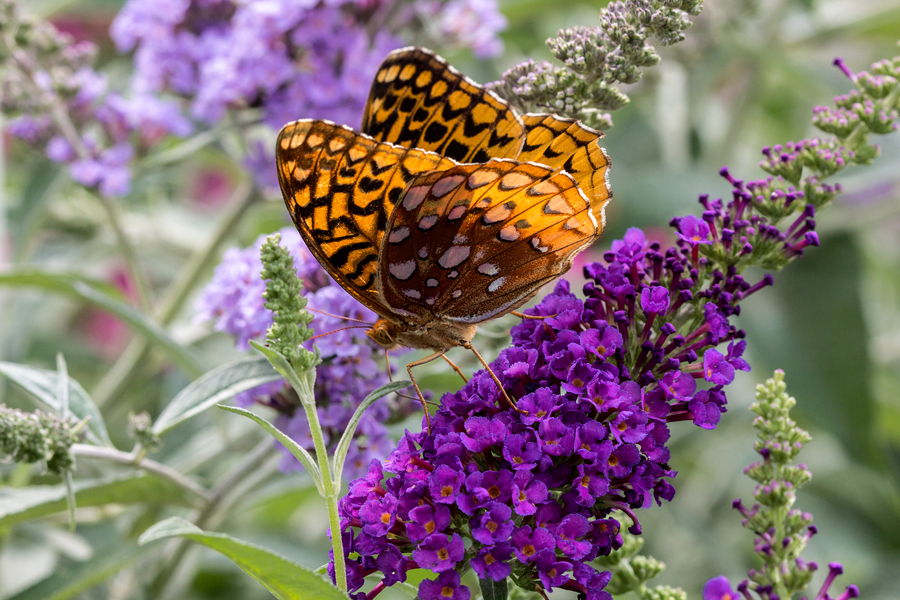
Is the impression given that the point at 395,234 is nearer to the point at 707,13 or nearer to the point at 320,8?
the point at 320,8

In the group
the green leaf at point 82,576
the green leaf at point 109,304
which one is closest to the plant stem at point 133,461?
the green leaf at point 82,576


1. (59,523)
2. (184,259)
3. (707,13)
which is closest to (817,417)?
(707,13)

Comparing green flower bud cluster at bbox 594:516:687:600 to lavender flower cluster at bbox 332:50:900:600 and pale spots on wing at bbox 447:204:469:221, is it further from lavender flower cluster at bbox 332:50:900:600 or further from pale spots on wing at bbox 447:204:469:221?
pale spots on wing at bbox 447:204:469:221

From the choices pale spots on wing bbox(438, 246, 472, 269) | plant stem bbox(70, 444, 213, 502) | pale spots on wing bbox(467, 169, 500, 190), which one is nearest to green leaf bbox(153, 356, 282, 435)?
plant stem bbox(70, 444, 213, 502)

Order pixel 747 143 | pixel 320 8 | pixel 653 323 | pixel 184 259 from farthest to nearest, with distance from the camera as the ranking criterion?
pixel 747 143, pixel 184 259, pixel 320 8, pixel 653 323

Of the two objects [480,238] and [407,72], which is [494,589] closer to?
[480,238]

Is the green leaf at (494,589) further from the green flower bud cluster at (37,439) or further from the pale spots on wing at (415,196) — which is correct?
the green flower bud cluster at (37,439)

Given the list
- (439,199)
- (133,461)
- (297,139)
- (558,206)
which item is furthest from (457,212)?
(133,461)
